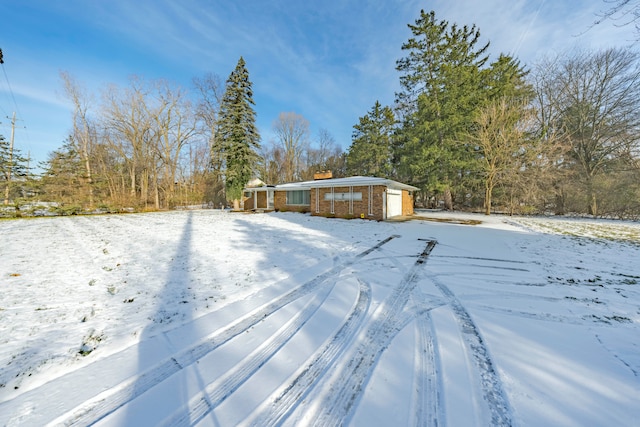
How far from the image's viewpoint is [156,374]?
190cm

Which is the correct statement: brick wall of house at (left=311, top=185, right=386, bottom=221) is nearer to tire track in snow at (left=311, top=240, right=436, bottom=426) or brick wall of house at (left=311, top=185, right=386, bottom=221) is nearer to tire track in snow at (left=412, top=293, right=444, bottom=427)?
tire track in snow at (left=311, top=240, right=436, bottom=426)

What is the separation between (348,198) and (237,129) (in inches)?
466

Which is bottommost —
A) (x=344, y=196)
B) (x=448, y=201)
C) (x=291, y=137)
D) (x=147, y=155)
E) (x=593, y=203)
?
(x=593, y=203)

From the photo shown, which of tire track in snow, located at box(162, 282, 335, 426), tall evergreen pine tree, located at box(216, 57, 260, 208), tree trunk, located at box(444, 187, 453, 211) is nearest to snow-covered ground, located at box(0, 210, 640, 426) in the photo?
tire track in snow, located at box(162, 282, 335, 426)

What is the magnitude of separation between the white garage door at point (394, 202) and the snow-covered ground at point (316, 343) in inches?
394

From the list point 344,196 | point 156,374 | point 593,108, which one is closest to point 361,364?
point 156,374

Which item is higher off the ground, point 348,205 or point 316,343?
point 348,205

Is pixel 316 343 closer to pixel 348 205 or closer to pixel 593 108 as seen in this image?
pixel 348 205

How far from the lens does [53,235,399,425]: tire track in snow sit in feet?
4.91

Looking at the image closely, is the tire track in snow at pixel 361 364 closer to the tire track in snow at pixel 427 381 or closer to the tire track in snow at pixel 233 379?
the tire track in snow at pixel 427 381

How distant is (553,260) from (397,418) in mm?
6238

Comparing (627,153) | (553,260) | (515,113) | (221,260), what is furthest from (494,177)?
(221,260)

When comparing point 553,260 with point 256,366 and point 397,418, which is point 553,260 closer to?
point 397,418

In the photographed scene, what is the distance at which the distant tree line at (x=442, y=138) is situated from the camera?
15.8 metres
